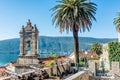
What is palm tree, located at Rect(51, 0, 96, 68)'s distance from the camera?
33.0 m

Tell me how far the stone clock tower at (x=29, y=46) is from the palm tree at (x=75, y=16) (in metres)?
3.31

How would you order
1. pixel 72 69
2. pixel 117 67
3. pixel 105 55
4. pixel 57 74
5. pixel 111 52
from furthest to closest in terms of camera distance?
pixel 105 55
pixel 111 52
pixel 72 69
pixel 57 74
pixel 117 67

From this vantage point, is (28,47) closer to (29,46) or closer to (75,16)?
(29,46)

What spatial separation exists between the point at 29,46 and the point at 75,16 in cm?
715

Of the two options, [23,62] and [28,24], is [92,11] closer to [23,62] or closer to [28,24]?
[28,24]

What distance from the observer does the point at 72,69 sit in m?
29.6

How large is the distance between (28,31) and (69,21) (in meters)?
5.40

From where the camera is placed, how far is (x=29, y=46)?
113ft

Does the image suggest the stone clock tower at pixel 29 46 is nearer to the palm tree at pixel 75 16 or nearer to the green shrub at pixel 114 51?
the palm tree at pixel 75 16

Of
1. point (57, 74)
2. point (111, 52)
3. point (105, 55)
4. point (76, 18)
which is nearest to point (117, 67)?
point (57, 74)

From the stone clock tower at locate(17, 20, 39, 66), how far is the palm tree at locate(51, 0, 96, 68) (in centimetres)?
331

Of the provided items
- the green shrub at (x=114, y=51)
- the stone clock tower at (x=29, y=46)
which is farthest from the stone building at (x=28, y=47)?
the green shrub at (x=114, y=51)

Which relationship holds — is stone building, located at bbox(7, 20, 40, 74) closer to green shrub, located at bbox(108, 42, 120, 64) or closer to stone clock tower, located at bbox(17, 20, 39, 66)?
stone clock tower, located at bbox(17, 20, 39, 66)

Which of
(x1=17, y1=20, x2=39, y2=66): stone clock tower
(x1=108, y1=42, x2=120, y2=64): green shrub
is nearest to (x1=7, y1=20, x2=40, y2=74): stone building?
(x1=17, y1=20, x2=39, y2=66): stone clock tower
